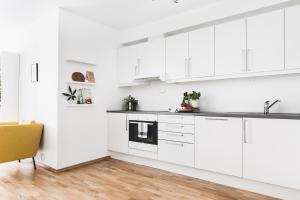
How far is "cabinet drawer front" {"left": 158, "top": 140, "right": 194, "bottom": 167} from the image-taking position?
10.0 ft

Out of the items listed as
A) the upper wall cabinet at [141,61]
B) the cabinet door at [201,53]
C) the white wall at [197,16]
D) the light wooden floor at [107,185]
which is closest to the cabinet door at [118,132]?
the light wooden floor at [107,185]

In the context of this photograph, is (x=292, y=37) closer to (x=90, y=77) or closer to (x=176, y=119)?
(x=176, y=119)

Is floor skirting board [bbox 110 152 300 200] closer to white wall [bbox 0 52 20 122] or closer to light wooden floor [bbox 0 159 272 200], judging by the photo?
light wooden floor [bbox 0 159 272 200]

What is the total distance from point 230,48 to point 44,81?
319cm

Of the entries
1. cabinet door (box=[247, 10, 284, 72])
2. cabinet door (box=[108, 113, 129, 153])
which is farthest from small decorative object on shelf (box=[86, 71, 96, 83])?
cabinet door (box=[247, 10, 284, 72])

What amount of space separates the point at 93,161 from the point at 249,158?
2743mm

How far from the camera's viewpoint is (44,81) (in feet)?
12.1

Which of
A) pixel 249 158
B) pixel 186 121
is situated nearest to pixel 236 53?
pixel 186 121

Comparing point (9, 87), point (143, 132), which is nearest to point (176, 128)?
point (143, 132)

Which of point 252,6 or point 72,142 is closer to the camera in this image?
point 252,6

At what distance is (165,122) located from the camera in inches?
132

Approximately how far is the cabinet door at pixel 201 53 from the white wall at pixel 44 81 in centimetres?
228

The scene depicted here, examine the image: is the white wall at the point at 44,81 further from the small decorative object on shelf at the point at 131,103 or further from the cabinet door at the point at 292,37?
the cabinet door at the point at 292,37

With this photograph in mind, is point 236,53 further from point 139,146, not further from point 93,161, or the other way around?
point 93,161
